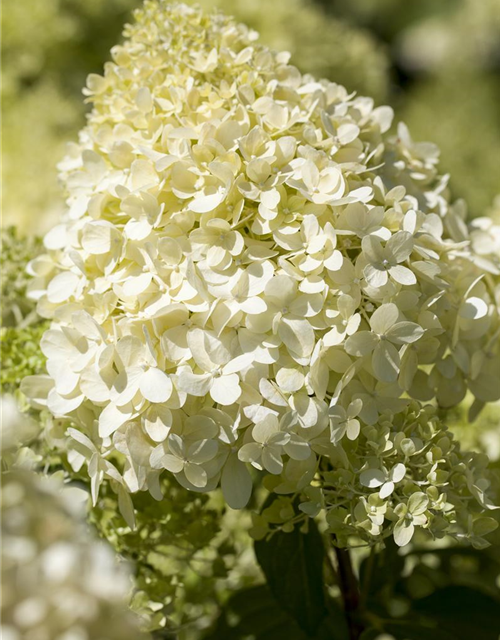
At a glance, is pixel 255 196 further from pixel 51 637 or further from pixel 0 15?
pixel 0 15

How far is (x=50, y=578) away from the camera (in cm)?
25

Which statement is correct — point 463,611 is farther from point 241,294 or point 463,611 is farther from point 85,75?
point 85,75

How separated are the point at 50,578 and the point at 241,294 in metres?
0.21

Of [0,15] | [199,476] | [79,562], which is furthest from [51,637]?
[0,15]

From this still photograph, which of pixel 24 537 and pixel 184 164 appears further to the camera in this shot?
pixel 184 164

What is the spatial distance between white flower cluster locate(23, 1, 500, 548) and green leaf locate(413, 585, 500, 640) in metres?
0.20

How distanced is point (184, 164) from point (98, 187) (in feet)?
0.24

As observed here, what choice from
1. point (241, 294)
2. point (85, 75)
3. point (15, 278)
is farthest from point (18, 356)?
point (85, 75)

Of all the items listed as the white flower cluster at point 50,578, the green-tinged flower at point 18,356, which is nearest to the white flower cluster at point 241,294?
the green-tinged flower at point 18,356

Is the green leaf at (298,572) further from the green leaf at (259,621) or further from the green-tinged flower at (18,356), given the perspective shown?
the green-tinged flower at (18,356)

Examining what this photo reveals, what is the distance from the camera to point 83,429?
18.4 inches

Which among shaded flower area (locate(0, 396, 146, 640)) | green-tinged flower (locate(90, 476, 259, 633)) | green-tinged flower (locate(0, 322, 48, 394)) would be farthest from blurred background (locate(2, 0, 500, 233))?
shaded flower area (locate(0, 396, 146, 640))

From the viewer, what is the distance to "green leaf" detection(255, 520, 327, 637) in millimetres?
488

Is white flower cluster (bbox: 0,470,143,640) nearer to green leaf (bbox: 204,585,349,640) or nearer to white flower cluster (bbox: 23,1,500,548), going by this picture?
white flower cluster (bbox: 23,1,500,548)
